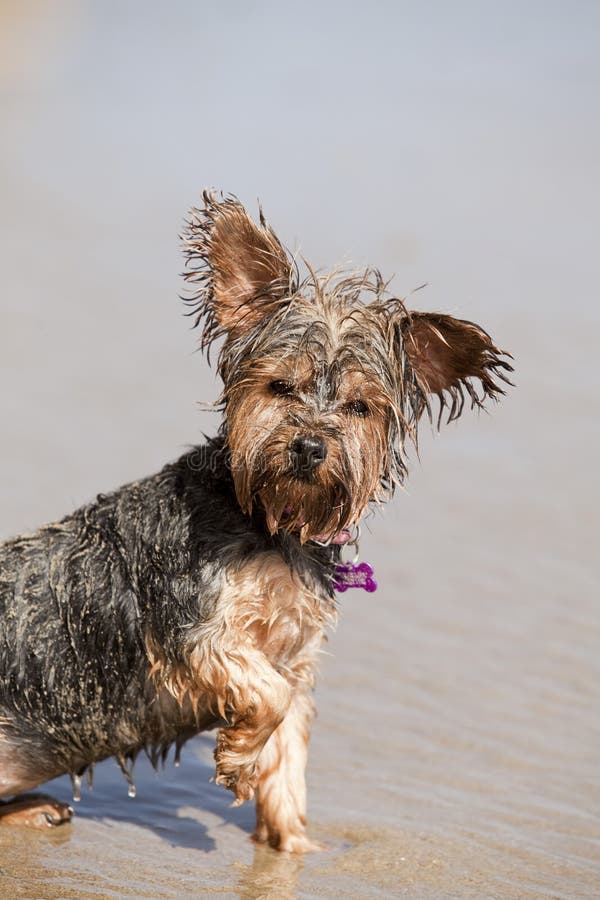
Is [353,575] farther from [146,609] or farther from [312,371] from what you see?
[312,371]

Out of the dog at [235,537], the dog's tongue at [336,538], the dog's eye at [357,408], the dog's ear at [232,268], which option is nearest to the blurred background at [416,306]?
the dog at [235,537]

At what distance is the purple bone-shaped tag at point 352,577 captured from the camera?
594 centimetres

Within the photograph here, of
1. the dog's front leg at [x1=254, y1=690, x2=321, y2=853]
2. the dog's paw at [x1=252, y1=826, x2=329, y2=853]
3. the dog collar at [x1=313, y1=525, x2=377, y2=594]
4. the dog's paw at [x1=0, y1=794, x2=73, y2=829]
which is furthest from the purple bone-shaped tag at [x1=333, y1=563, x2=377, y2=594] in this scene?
the dog's paw at [x1=0, y1=794, x2=73, y2=829]

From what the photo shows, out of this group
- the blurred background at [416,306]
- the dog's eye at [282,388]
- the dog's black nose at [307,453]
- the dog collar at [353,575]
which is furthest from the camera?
the blurred background at [416,306]

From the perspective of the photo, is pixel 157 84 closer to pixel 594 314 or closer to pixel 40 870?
pixel 594 314

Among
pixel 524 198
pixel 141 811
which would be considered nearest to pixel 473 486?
pixel 141 811

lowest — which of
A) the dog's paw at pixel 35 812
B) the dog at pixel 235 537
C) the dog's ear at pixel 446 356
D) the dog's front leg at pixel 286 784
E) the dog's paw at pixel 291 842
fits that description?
the dog's paw at pixel 35 812

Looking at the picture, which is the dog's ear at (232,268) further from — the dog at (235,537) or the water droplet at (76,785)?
the water droplet at (76,785)

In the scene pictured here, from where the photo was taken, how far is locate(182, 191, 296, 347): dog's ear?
5.48 m

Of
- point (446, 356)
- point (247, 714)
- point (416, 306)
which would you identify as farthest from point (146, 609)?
point (416, 306)

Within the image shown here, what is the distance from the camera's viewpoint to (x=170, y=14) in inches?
994

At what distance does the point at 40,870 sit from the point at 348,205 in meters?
11.5

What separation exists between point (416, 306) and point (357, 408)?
25.7 feet

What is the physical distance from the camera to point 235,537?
5.65 m
